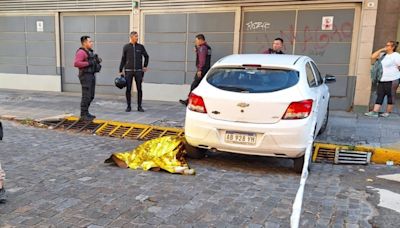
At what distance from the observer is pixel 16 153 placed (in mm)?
6078

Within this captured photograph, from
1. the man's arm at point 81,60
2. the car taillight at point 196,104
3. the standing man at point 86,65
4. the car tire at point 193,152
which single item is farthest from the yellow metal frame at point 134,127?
the car taillight at point 196,104

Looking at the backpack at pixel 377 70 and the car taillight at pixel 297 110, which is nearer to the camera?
the car taillight at pixel 297 110

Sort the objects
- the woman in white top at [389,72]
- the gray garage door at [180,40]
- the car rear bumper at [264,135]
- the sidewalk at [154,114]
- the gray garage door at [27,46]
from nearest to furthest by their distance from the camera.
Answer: the car rear bumper at [264,135] < the sidewalk at [154,114] < the woman in white top at [389,72] < the gray garage door at [180,40] < the gray garage door at [27,46]

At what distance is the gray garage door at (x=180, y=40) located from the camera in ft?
34.6

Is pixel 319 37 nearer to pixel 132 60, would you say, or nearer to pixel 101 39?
pixel 132 60

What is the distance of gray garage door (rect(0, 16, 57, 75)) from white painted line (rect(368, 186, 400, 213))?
1114cm

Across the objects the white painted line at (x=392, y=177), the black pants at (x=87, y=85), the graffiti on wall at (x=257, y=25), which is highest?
the graffiti on wall at (x=257, y=25)

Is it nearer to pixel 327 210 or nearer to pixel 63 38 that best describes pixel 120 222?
pixel 327 210

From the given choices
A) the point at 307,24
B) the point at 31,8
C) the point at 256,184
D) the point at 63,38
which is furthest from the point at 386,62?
the point at 31,8

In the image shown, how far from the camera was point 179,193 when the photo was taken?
448 cm

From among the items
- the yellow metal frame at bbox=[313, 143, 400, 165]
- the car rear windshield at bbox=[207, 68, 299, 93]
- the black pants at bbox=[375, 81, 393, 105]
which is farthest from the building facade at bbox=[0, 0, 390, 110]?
the car rear windshield at bbox=[207, 68, 299, 93]

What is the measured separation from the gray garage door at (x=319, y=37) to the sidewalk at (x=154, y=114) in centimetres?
75

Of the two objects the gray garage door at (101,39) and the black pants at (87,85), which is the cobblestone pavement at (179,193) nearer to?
the black pants at (87,85)

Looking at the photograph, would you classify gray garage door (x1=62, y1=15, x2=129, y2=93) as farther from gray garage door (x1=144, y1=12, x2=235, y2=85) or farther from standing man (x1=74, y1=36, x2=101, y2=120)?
standing man (x1=74, y1=36, x2=101, y2=120)
